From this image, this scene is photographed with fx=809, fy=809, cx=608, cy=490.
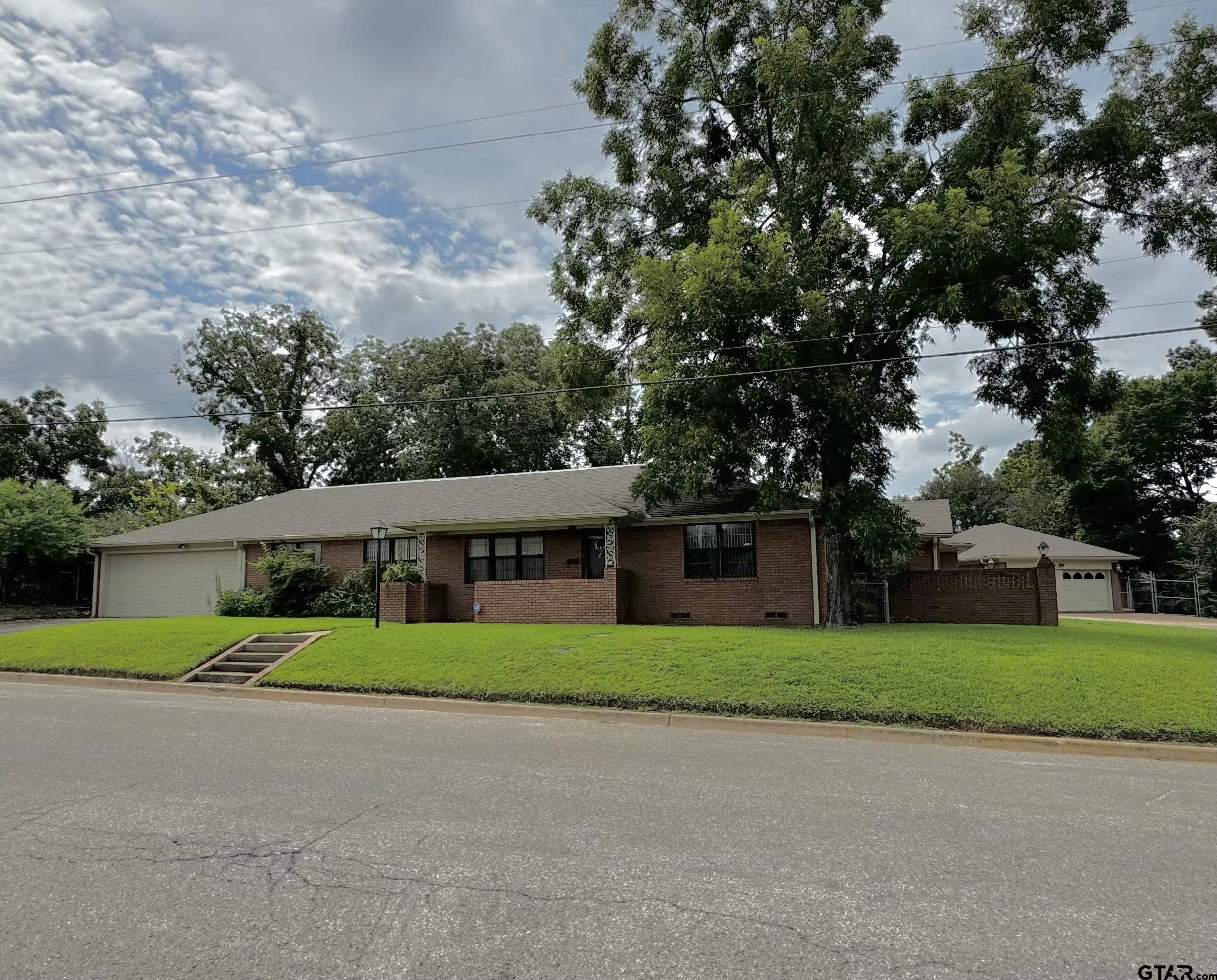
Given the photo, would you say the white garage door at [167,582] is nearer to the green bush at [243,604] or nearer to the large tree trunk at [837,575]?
the green bush at [243,604]

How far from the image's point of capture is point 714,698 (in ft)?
36.0

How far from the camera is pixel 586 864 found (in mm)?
4602

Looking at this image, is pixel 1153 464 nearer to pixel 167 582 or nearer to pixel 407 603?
pixel 407 603

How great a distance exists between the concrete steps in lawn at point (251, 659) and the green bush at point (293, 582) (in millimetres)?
5999

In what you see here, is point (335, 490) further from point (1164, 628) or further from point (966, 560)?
point (1164, 628)

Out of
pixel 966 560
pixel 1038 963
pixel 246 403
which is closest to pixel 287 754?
pixel 1038 963

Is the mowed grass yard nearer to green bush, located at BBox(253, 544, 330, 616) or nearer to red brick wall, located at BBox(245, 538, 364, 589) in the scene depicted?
green bush, located at BBox(253, 544, 330, 616)

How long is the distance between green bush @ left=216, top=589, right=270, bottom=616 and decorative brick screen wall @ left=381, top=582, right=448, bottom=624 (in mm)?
4301

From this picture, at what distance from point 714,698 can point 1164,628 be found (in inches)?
708

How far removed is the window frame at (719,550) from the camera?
1950cm

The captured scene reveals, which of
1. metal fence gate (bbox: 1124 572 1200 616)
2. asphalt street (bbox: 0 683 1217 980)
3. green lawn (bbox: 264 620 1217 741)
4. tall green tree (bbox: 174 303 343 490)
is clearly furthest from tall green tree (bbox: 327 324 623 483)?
asphalt street (bbox: 0 683 1217 980)

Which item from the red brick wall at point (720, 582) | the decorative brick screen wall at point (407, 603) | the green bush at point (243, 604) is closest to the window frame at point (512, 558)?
the decorative brick screen wall at point (407, 603)

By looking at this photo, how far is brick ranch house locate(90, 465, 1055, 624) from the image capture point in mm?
19156

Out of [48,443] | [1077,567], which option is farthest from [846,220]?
[48,443]
